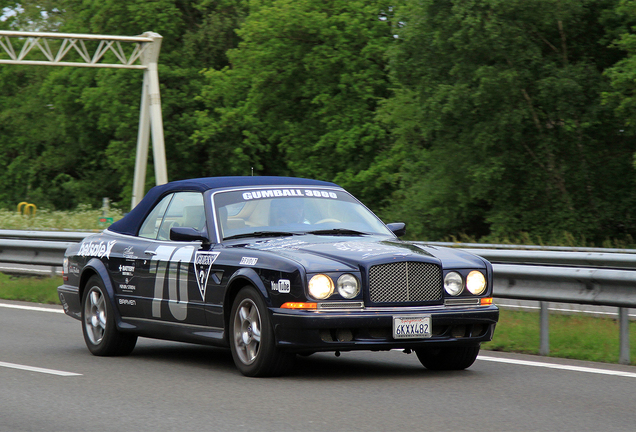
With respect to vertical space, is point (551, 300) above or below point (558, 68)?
below

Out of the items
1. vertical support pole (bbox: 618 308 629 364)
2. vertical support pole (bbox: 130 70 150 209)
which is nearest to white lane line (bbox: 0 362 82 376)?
vertical support pole (bbox: 618 308 629 364)

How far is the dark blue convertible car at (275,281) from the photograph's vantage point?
25.2ft

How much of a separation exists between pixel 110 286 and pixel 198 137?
4020 centimetres

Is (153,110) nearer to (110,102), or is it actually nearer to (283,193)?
(110,102)

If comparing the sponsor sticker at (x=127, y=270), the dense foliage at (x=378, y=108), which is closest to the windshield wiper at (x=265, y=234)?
the sponsor sticker at (x=127, y=270)

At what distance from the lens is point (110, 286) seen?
9.77 metres

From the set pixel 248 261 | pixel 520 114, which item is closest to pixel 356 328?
pixel 248 261

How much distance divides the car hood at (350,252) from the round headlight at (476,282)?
0.21ft

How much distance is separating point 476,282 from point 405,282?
2.11 feet

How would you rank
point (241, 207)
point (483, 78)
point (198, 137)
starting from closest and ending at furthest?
point (241, 207)
point (483, 78)
point (198, 137)

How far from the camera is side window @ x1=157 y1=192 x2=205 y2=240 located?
9.05 metres

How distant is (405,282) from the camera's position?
7828mm

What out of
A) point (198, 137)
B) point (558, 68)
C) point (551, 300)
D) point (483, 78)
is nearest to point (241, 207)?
point (551, 300)

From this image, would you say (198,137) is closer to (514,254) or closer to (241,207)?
(514,254)
